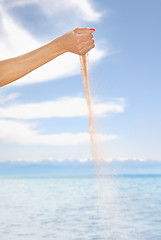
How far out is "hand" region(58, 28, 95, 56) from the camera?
108 centimetres

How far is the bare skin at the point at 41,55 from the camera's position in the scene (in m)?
1.04

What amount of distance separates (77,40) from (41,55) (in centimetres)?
12

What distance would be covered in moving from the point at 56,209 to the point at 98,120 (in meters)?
6.93

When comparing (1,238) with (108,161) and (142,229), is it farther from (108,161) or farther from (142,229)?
(108,161)

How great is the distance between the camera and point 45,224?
5996mm

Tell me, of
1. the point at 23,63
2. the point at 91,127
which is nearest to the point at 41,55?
the point at 23,63

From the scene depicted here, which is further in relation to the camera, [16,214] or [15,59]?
[16,214]

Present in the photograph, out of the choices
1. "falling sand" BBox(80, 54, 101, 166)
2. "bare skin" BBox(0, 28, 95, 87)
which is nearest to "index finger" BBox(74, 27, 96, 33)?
"bare skin" BBox(0, 28, 95, 87)

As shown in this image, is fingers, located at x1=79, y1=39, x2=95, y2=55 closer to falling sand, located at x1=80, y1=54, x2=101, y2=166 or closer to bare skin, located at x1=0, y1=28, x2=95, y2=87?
bare skin, located at x1=0, y1=28, x2=95, y2=87

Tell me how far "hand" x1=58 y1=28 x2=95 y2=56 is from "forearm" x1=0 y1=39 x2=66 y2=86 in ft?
0.16

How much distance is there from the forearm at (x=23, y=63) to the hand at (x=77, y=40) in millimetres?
48

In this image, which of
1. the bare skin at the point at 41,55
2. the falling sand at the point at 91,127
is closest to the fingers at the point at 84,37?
the bare skin at the point at 41,55

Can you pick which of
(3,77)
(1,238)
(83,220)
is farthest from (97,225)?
(3,77)

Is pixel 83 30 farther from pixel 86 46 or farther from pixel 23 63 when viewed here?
pixel 23 63
